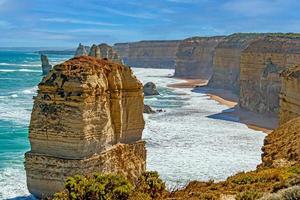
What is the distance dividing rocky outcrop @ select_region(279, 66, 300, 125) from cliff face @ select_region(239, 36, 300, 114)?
2433cm

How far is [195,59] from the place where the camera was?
106750 millimetres

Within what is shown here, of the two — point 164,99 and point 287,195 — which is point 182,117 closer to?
point 164,99

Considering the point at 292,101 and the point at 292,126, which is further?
the point at 292,101

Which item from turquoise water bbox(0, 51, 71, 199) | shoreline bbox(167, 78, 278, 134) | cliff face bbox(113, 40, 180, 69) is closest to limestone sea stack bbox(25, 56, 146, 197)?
turquoise water bbox(0, 51, 71, 199)

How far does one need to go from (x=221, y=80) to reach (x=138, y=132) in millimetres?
60216

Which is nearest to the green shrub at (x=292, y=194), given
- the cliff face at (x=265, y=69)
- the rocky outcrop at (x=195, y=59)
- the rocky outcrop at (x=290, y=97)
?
the rocky outcrop at (x=290, y=97)

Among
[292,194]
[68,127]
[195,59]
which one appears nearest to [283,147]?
[292,194]

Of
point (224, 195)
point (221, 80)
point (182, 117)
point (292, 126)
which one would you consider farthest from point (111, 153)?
point (221, 80)

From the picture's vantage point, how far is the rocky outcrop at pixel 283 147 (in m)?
13.2

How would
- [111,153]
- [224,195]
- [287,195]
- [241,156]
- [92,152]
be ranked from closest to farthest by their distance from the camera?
[287,195] < [224,195] < [92,152] < [111,153] < [241,156]

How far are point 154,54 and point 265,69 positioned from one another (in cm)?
9689

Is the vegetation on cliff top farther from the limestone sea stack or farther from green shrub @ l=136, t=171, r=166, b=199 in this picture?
the limestone sea stack

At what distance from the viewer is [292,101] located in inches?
909

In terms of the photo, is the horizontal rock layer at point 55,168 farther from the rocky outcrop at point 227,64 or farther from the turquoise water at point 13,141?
the rocky outcrop at point 227,64
